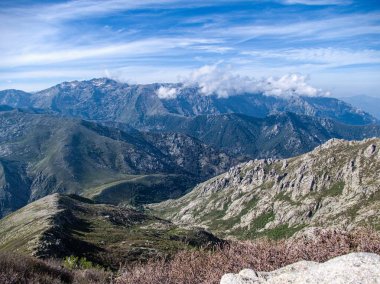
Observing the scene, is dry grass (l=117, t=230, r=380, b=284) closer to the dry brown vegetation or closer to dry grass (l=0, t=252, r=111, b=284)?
the dry brown vegetation

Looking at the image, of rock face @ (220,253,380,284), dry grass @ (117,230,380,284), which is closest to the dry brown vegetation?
dry grass @ (117,230,380,284)

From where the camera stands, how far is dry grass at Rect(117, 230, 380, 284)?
1853 cm

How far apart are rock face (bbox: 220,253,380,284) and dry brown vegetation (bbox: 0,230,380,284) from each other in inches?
110

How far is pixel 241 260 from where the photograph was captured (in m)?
20.0

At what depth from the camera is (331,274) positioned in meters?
13.6

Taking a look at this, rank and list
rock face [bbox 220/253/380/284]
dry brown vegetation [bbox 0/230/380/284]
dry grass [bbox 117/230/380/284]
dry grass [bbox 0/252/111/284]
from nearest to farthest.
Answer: rock face [bbox 220/253/380/284] < dry grass [bbox 117/230/380/284] < dry brown vegetation [bbox 0/230/380/284] < dry grass [bbox 0/252/111/284]

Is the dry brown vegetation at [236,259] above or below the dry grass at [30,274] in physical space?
above

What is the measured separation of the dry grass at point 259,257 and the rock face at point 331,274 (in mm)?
2757

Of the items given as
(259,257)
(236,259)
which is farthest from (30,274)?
(259,257)

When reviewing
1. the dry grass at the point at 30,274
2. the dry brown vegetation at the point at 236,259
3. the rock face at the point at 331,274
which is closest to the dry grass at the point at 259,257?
the dry brown vegetation at the point at 236,259

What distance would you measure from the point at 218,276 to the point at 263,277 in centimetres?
302

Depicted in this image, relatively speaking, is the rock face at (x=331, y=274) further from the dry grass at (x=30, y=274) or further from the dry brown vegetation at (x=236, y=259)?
the dry grass at (x=30, y=274)

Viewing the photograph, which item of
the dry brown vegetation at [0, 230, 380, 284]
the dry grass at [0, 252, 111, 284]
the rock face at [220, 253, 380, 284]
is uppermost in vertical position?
the rock face at [220, 253, 380, 284]

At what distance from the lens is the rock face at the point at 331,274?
13047 millimetres
